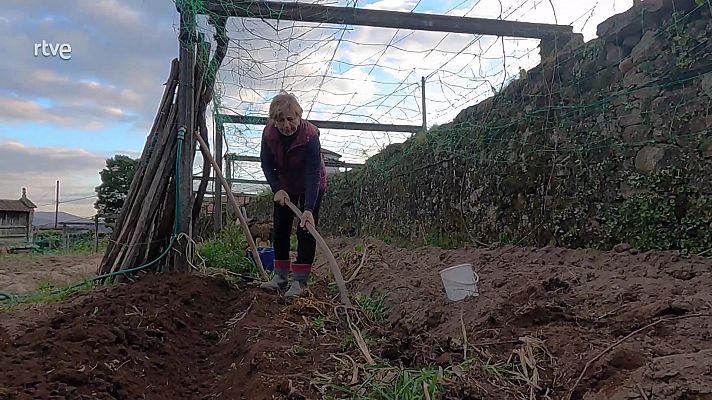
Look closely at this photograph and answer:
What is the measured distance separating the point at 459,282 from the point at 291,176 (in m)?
1.57

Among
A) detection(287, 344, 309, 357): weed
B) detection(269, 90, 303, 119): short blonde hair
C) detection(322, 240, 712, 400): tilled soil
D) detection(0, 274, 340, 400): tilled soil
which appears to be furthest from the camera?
detection(269, 90, 303, 119): short blonde hair

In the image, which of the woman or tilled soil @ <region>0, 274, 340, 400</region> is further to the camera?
the woman

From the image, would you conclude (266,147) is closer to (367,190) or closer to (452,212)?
(452,212)

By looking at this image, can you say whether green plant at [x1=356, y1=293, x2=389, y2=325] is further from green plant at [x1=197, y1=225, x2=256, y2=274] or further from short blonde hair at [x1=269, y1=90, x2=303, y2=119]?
green plant at [x1=197, y1=225, x2=256, y2=274]

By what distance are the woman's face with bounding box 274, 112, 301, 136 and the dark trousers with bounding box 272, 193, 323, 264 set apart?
1.77 feet

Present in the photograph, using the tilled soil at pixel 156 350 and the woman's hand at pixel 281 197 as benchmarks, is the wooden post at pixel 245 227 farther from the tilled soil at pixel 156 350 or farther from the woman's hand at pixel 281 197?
the tilled soil at pixel 156 350

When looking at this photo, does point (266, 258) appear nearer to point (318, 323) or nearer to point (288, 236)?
point (288, 236)

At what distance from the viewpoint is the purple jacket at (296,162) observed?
3883 millimetres

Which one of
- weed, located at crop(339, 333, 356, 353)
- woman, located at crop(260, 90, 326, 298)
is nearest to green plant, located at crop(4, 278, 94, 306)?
woman, located at crop(260, 90, 326, 298)

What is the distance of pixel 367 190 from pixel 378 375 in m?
7.25

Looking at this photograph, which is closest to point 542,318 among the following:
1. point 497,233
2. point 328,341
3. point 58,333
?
point 328,341

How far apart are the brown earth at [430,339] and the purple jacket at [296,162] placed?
0.79 m

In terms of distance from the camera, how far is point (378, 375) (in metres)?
2.12

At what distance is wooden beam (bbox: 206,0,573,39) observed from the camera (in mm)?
4500
